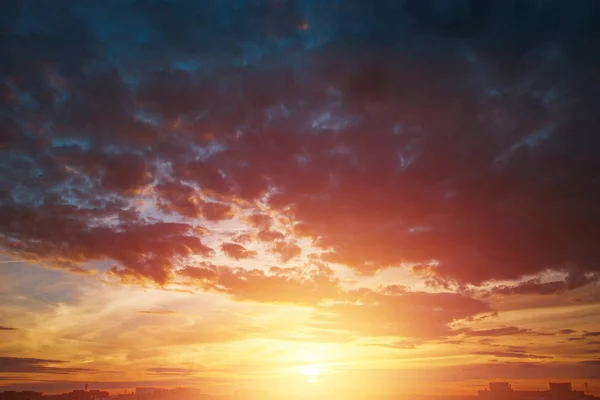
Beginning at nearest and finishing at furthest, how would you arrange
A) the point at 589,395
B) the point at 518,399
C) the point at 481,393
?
the point at 589,395, the point at 518,399, the point at 481,393

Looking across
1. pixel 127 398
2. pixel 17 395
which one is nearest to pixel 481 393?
pixel 127 398

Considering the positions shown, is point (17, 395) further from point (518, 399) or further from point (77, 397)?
point (518, 399)

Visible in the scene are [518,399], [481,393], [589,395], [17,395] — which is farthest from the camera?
[481,393]

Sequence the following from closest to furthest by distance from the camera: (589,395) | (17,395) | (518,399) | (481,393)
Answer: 1. (17,395)
2. (589,395)
3. (518,399)
4. (481,393)

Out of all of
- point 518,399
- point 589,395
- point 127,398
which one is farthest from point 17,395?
point 589,395

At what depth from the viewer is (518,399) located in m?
165

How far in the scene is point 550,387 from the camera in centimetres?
15612

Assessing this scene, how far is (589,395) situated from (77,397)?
211 metres

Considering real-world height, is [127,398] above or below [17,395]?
below

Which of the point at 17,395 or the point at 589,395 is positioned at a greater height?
the point at 17,395

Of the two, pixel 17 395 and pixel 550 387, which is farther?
pixel 550 387

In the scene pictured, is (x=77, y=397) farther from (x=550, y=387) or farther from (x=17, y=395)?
(x=550, y=387)

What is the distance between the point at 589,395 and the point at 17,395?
214 meters

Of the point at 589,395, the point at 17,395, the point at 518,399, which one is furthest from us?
the point at 518,399
